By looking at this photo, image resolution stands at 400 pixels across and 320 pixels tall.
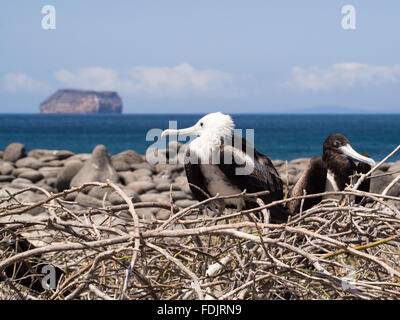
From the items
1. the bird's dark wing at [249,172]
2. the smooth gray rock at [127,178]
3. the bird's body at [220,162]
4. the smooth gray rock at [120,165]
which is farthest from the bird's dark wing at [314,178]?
the smooth gray rock at [120,165]

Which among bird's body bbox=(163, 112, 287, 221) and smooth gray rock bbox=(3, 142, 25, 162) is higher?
bird's body bbox=(163, 112, 287, 221)

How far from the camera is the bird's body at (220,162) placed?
11.2 ft

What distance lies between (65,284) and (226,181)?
6.46 ft

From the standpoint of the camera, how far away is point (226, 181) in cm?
348

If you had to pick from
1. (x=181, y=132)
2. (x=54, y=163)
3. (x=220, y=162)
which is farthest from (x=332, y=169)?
(x=54, y=163)

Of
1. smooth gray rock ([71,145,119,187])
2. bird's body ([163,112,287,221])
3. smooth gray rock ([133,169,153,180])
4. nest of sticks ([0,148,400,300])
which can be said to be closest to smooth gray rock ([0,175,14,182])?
smooth gray rock ([133,169,153,180])

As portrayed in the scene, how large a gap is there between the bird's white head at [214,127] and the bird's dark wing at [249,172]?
80 mm

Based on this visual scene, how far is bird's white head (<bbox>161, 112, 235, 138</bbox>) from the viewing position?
11.2 ft

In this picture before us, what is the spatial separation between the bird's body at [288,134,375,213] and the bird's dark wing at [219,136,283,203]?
553 mm

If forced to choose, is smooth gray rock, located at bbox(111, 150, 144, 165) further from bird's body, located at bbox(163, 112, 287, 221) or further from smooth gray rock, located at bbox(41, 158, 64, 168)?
bird's body, located at bbox(163, 112, 287, 221)

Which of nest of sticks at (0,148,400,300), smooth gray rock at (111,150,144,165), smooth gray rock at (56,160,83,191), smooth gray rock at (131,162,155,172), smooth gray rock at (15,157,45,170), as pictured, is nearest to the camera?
nest of sticks at (0,148,400,300)
